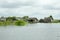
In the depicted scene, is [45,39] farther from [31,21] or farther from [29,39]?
[31,21]

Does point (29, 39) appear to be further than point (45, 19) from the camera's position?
No

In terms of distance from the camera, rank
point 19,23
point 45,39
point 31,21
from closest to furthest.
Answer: point 45,39, point 19,23, point 31,21

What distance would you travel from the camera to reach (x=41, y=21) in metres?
83.2

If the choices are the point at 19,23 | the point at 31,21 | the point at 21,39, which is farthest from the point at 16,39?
the point at 31,21

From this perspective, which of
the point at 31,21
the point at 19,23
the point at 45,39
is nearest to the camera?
the point at 45,39

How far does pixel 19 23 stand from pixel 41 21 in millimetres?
29418

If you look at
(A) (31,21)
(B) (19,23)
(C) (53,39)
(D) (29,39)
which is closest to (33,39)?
(D) (29,39)

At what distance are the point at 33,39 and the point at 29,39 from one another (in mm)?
361

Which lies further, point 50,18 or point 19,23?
point 50,18

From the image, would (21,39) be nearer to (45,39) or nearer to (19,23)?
(45,39)

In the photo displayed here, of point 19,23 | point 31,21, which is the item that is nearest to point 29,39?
point 19,23

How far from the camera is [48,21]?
82062 millimetres

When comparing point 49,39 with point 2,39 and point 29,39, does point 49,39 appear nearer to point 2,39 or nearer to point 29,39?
point 29,39

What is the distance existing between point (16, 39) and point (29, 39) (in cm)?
120
